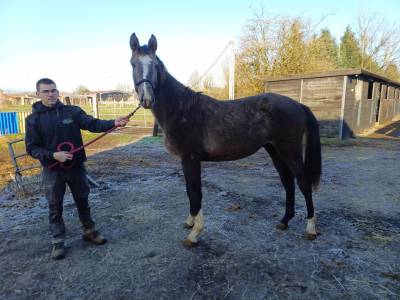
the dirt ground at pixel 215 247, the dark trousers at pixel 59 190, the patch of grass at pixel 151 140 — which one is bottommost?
the dirt ground at pixel 215 247

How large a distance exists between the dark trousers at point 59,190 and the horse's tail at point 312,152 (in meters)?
2.76

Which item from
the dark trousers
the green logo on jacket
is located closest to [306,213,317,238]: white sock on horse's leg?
the dark trousers

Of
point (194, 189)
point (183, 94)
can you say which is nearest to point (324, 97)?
point (183, 94)

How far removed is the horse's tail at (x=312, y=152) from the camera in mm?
3402

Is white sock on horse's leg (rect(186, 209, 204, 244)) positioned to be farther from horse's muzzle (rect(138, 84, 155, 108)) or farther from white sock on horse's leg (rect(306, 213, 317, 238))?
horse's muzzle (rect(138, 84, 155, 108))

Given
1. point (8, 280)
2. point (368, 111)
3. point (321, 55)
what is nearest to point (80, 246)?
point (8, 280)

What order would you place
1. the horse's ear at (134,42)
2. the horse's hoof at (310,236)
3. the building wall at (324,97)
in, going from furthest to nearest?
the building wall at (324,97) < the horse's hoof at (310,236) < the horse's ear at (134,42)

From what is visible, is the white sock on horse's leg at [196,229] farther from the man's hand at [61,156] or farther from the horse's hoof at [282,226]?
the man's hand at [61,156]

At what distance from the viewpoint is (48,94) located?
2.71 metres

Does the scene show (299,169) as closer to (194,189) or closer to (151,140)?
(194,189)

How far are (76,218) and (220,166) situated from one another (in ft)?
12.7

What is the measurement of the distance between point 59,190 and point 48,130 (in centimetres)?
65

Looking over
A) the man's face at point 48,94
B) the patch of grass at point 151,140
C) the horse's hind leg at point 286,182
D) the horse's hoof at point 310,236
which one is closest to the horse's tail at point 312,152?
the horse's hind leg at point 286,182

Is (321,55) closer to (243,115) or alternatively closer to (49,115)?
(243,115)
